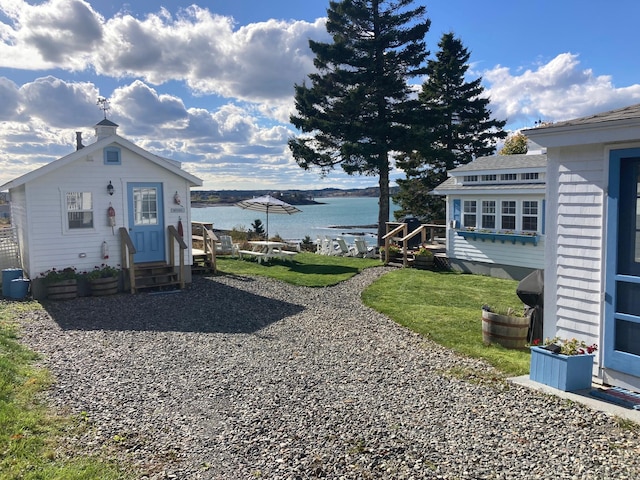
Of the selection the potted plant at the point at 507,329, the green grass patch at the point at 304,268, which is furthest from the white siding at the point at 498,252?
the potted plant at the point at 507,329

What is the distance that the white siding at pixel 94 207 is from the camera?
11.2 metres

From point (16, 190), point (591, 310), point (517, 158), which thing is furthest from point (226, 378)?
point (517, 158)

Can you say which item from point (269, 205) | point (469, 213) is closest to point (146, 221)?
point (269, 205)

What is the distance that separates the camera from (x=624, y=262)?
17.2ft

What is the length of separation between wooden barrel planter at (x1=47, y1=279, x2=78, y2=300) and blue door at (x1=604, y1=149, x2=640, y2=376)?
34.7 feet

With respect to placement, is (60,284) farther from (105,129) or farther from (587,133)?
(587,133)

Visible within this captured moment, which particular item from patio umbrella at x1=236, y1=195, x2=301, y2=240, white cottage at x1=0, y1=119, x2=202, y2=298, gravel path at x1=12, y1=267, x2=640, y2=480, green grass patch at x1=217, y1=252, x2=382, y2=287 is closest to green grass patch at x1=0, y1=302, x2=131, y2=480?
gravel path at x1=12, y1=267, x2=640, y2=480

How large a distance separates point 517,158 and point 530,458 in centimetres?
1332

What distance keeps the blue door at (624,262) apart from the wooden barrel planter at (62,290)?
10.6 meters

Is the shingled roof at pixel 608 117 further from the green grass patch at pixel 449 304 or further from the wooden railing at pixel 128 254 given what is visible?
the wooden railing at pixel 128 254

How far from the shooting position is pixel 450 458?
3.90 metres

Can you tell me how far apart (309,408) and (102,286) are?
830 cm

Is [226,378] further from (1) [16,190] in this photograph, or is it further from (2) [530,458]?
(1) [16,190]

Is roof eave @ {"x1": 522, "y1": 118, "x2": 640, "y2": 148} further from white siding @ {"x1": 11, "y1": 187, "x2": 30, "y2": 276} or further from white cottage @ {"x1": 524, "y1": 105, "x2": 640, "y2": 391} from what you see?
white siding @ {"x1": 11, "y1": 187, "x2": 30, "y2": 276}
